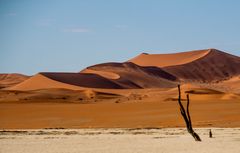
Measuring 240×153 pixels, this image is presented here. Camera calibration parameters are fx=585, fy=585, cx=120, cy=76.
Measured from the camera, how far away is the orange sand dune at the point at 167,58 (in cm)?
14425

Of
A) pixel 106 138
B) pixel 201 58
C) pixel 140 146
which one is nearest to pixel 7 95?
pixel 106 138

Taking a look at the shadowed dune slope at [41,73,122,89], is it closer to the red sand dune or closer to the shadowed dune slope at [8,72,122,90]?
the shadowed dune slope at [8,72,122,90]

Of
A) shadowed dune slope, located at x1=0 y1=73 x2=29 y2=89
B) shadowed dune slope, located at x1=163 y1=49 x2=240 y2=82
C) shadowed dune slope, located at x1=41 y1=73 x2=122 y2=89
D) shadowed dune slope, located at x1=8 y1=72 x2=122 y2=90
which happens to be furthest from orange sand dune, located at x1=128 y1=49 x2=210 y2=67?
shadowed dune slope, located at x1=8 y1=72 x2=122 y2=90

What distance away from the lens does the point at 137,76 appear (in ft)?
381

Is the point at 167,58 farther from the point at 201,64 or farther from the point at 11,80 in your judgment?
the point at 11,80

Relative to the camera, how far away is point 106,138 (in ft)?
93.0

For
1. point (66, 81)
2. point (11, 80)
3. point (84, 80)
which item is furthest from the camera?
point (11, 80)

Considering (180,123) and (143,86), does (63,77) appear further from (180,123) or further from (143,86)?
(180,123)

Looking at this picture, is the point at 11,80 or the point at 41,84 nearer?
the point at 41,84

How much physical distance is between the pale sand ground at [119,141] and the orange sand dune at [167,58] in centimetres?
10757

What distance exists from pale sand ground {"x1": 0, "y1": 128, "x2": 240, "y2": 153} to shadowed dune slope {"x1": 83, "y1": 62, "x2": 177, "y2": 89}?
70984mm

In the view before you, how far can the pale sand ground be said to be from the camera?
73.8 ft

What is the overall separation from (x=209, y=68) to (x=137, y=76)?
78.7ft

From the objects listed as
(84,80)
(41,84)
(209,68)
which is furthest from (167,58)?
(41,84)
